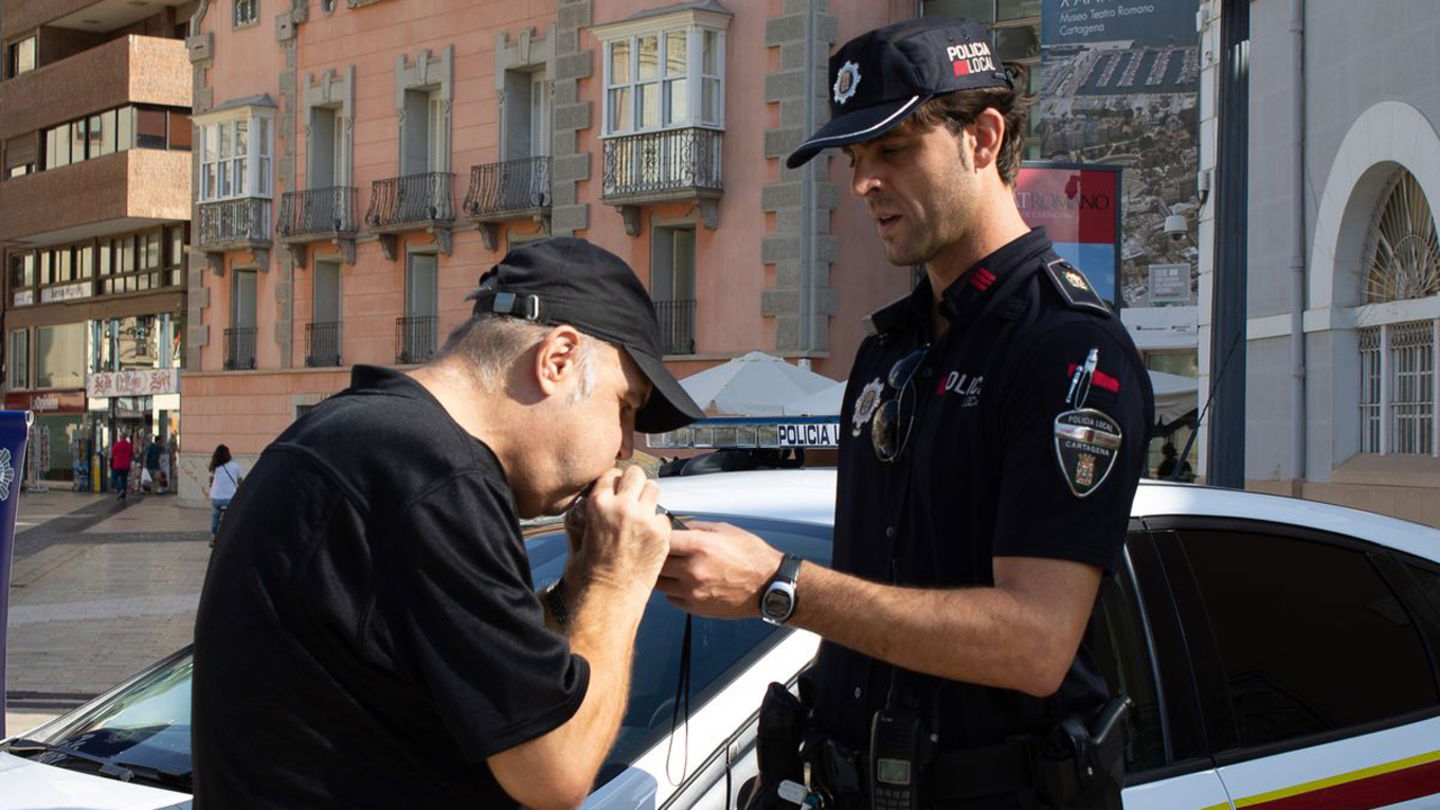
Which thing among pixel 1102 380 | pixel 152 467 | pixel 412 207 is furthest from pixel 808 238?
pixel 1102 380

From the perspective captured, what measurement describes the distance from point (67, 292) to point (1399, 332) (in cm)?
4204

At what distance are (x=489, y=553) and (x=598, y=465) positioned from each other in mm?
307

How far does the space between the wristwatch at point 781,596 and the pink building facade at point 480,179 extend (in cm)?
2483

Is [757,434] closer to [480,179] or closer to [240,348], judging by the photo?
[480,179]

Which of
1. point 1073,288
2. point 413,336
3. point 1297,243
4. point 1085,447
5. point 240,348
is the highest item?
point 1297,243

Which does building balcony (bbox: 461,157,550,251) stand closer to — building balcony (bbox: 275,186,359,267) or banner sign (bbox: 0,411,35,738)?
building balcony (bbox: 275,186,359,267)

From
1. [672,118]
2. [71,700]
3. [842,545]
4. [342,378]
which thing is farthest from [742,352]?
[842,545]

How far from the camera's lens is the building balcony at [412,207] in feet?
106

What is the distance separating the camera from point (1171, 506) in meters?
3.52

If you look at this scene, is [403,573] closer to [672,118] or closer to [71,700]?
[71,700]

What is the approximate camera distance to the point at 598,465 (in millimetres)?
2277

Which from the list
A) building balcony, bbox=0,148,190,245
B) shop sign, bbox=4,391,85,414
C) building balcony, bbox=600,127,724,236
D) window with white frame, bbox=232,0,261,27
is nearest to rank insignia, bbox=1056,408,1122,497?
building balcony, bbox=600,127,724,236

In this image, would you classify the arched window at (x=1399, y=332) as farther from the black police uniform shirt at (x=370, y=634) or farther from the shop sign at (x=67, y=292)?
the shop sign at (x=67, y=292)

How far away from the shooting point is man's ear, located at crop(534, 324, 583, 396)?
7.26 feet
